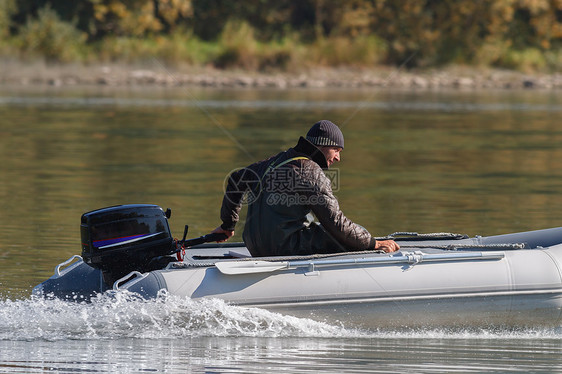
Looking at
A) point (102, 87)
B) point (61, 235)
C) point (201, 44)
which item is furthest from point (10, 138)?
point (201, 44)

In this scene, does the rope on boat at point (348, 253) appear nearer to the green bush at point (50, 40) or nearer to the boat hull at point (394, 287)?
the boat hull at point (394, 287)

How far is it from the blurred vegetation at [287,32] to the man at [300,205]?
2903cm

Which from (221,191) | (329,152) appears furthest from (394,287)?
(221,191)

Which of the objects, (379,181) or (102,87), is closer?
(379,181)

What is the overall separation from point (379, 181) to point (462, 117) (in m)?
11.1

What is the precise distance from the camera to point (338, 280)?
637cm

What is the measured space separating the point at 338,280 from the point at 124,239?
1.25 m

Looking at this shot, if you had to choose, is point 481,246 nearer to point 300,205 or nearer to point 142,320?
point 300,205

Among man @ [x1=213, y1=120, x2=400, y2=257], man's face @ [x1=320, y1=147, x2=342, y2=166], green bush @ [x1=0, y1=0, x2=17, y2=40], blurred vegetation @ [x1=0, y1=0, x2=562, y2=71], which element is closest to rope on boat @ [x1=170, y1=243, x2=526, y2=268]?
man @ [x1=213, y1=120, x2=400, y2=257]

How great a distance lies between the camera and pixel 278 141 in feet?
58.4

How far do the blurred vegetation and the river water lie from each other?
20.3 ft

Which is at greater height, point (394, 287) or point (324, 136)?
point (324, 136)

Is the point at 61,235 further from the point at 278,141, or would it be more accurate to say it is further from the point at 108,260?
the point at 278,141

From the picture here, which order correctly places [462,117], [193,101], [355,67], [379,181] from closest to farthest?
[379,181] < [462,117] < [193,101] < [355,67]
